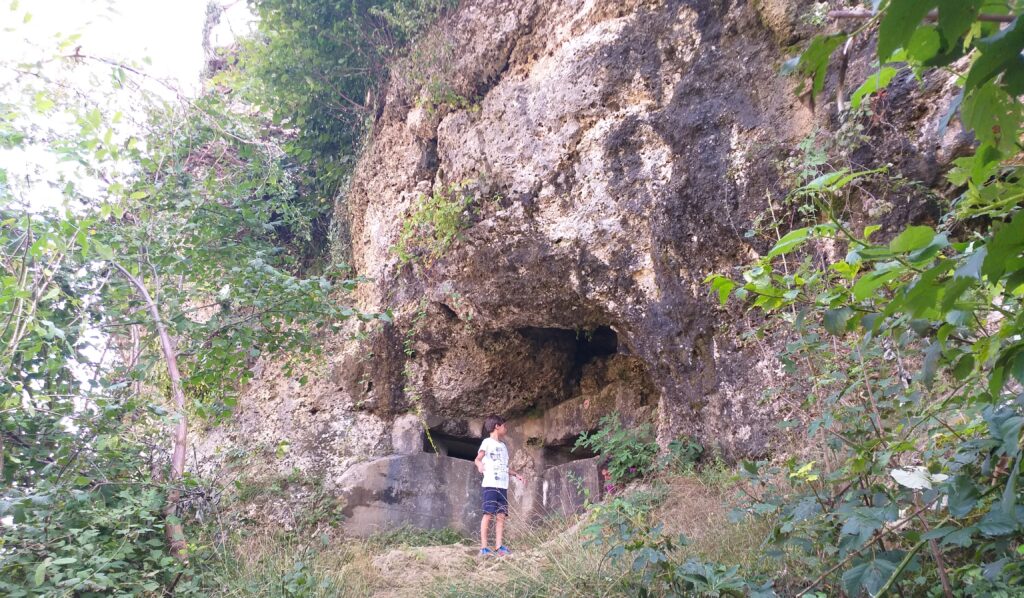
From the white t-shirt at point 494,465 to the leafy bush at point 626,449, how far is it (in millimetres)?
877

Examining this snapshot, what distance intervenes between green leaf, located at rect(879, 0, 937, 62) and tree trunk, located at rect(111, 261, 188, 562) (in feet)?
12.2

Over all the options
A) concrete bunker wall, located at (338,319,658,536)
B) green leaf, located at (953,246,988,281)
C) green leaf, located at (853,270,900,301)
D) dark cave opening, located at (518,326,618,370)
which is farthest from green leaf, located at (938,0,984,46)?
dark cave opening, located at (518,326,618,370)

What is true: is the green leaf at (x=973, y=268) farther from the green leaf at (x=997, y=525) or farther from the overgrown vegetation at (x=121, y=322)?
the overgrown vegetation at (x=121, y=322)

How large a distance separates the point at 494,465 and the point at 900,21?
4.83 metres

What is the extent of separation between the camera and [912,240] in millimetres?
1019

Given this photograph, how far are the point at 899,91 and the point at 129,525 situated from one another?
4897 mm

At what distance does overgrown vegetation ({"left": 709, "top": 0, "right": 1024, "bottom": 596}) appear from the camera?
2.93 ft

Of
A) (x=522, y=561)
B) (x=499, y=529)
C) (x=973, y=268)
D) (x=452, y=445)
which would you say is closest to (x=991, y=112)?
(x=973, y=268)

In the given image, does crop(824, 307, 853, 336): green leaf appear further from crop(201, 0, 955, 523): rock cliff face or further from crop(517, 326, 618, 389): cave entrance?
crop(517, 326, 618, 389): cave entrance

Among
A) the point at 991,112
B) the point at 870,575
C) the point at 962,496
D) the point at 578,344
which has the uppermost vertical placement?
the point at 578,344

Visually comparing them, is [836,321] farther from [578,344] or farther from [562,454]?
[578,344]

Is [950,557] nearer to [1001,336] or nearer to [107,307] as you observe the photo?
[1001,336]

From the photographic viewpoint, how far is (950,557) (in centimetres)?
222

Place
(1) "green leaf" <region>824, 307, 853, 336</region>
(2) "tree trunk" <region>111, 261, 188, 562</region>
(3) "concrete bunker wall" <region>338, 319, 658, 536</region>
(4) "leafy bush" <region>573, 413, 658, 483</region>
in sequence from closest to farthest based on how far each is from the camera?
(1) "green leaf" <region>824, 307, 853, 336</region> < (2) "tree trunk" <region>111, 261, 188, 562</region> < (4) "leafy bush" <region>573, 413, 658, 483</region> < (3) "concrete bunker wall" <region>338, 319, 658, 536</region>
